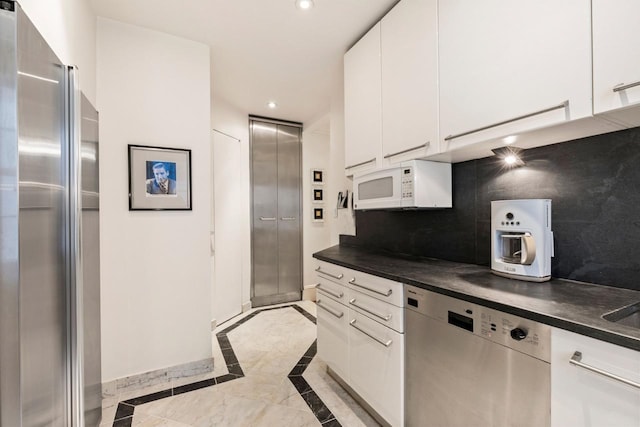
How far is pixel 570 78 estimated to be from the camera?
1024 mm

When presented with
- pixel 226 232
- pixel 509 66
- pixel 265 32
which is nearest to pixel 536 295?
pixel 509 66

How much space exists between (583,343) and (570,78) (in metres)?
0.88

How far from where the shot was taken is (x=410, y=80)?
1.68 meters

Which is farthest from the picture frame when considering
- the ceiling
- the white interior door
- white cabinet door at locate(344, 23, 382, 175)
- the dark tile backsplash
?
the dark tile backsplash

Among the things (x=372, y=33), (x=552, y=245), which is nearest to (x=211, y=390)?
(x=552, y=245)

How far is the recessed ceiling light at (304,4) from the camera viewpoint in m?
1.80

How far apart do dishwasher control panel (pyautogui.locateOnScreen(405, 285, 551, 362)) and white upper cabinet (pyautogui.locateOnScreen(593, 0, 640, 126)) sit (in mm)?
750

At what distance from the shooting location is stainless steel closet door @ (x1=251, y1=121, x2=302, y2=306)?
386cm

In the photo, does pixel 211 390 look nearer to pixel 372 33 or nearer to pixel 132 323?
pixel 132 323

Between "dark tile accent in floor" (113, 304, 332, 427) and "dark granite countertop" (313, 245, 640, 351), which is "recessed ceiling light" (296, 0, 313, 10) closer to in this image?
"dark granite countertop" (313, 245, 640, 351)

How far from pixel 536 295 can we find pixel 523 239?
30 centimetres

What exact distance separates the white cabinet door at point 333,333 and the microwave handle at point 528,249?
1.03 m

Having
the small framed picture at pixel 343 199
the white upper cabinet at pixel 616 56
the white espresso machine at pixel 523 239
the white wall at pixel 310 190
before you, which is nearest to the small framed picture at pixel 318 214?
the white wall at pixel 310 190

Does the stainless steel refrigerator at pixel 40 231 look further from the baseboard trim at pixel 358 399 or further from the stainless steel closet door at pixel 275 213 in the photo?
the stainless steel closet door at pixel 275 213
